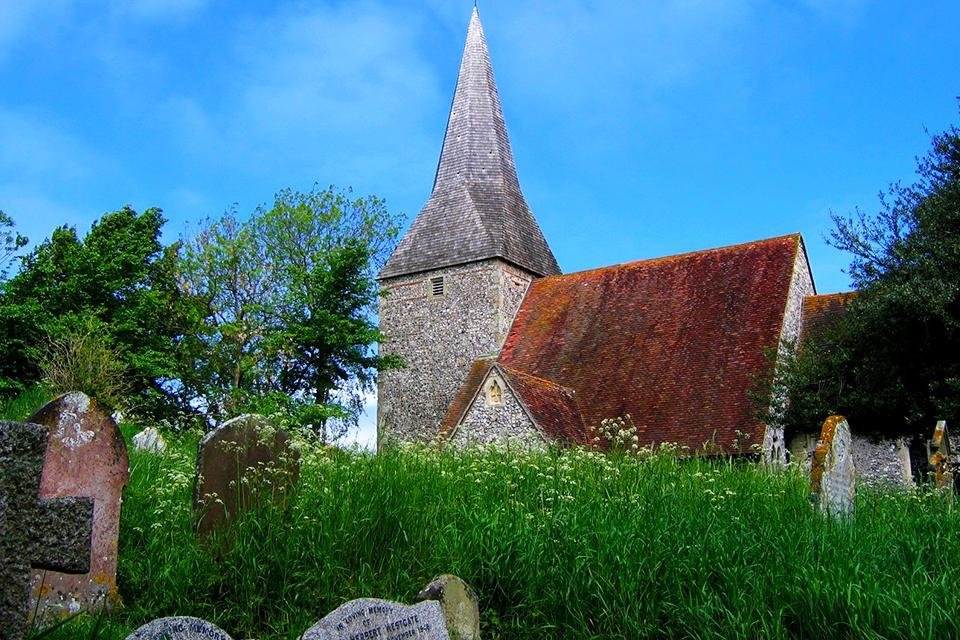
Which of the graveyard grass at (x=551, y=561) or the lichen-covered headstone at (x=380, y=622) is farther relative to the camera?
the graveyard grass at (x=551, y=561)

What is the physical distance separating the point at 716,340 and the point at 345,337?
29.8ft

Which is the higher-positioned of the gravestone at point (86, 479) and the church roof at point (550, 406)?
the church roof at point (550, 406)

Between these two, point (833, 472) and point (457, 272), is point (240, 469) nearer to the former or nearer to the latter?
point (833, 472)

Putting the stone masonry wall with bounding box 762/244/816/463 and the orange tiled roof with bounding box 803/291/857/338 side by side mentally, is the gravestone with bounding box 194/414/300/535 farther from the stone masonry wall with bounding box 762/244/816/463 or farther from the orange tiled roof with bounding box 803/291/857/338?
the orange tiled roof with bounding box 803/291/857/338

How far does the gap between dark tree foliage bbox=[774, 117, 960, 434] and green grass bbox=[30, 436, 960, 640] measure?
748cm

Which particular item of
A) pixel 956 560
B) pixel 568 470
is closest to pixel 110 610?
pixel 568 470

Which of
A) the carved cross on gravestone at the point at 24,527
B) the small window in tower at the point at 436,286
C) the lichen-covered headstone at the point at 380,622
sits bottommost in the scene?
the lichen-covered headstone at the point at 380,622

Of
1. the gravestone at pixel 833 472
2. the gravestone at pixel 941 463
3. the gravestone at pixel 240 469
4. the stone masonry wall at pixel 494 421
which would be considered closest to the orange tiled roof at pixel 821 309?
the stone masonry wall at pixel 494 421

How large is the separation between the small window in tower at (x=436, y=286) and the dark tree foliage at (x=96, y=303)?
308 inches

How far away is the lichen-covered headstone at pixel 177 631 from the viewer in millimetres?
3955

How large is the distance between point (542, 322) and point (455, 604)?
16.8 meters

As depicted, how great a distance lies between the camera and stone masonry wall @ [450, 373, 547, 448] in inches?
615

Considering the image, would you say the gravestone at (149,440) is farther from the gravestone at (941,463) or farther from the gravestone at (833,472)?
the gravestone at (941,463)

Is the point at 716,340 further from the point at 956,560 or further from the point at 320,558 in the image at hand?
the point at 320,558
